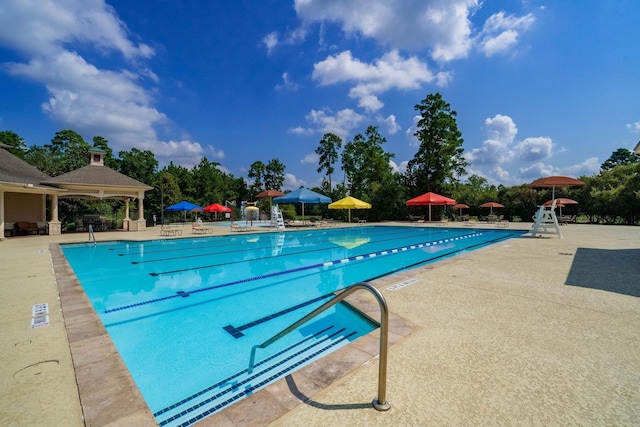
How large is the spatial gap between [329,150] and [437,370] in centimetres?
3663

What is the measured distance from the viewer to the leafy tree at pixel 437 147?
81.4ft

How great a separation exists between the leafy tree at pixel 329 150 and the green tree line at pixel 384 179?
0.42ft

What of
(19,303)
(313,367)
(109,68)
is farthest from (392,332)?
(109,68)

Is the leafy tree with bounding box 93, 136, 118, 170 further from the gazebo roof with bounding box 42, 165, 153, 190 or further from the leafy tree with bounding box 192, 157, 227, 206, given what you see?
the gazebo roof with bounding box 42, 165, 153, 190

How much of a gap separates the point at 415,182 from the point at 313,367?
26.2m

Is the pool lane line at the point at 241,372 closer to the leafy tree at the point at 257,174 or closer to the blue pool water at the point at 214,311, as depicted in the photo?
the blue pool water at the point at 214,311

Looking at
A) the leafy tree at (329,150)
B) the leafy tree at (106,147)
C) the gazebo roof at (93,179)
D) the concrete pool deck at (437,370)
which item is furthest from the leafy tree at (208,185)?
the concrete pool deck at (437,370)

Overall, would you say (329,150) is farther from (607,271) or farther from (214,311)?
(214,311)

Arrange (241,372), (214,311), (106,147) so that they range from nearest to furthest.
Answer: (241,372) < (214,311) < (106,147)

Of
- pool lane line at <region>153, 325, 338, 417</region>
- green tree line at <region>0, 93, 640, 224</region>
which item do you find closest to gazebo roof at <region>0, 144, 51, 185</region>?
green tree line at <region>0, 93, 640, 224</region>

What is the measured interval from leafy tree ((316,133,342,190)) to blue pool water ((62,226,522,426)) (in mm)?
27745

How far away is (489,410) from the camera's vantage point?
1815mm

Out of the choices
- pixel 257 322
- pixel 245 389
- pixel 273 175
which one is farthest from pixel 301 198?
pixel 273 175

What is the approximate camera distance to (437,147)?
25.2 m
